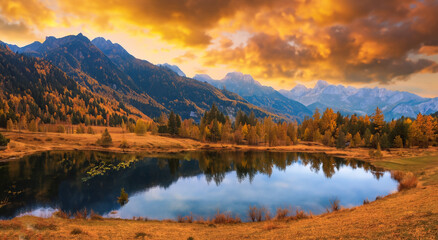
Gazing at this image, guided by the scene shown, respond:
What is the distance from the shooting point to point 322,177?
7544 cm

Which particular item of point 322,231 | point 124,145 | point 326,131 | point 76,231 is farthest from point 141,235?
point 326,131

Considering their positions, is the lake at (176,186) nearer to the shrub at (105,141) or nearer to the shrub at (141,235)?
the shrub at (141,235)

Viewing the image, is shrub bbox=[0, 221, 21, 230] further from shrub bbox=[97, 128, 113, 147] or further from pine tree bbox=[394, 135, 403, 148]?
pine tree bbox=[394, 135, 403, 148]

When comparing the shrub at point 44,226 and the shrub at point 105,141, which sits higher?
the shrub at point 105,141

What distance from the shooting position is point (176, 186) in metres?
63.4

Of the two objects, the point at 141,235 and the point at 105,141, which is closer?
the point at 141,235

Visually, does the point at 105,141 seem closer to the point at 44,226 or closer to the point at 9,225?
the point at 44,226

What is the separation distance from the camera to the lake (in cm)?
4353

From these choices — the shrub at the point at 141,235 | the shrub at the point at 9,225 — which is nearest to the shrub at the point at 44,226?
the shrub at the point at 9,225

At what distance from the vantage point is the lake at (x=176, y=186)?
4353cm

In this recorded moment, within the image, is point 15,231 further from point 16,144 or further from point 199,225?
point 16,144

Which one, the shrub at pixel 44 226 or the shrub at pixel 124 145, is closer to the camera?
the shrub at pixel 44 226

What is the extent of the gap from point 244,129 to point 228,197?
118 meters

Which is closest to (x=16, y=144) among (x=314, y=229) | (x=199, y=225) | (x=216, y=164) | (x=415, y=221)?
(x=216, y=164)
